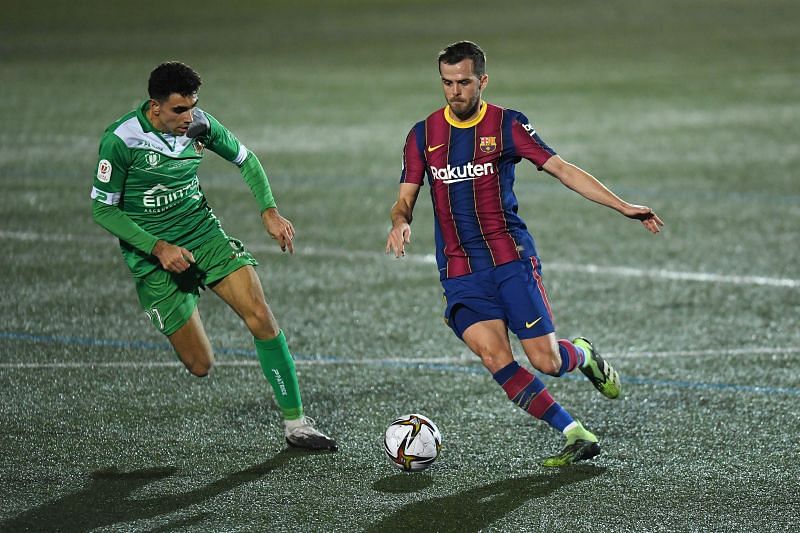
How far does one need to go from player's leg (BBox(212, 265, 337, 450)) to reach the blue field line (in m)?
1.46

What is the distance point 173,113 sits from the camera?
6992 mm

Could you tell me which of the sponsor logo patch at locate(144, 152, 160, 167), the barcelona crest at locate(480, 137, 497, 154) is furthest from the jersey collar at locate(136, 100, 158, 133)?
the barcelona crest at locate(480, 137, 497, 154)

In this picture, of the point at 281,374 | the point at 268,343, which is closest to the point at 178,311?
the point at 268,343

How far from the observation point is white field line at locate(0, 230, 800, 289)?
10.7 metres

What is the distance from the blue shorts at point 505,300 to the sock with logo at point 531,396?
0.23 meters

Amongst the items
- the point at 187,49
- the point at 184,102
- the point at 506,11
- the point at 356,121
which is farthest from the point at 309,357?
the point at 506,11

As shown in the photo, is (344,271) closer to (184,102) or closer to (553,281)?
(553,281)

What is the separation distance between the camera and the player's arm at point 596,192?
6754 millimetres

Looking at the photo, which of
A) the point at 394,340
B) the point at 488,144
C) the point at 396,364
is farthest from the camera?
the point at 394,340

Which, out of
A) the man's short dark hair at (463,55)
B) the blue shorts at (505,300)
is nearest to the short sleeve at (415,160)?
the man's short dark hair at (463,55)

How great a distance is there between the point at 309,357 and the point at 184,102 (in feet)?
7.91

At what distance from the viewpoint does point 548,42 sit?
111 feet

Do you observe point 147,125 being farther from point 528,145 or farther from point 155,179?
point 528,145

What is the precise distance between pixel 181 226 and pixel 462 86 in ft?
5.82
